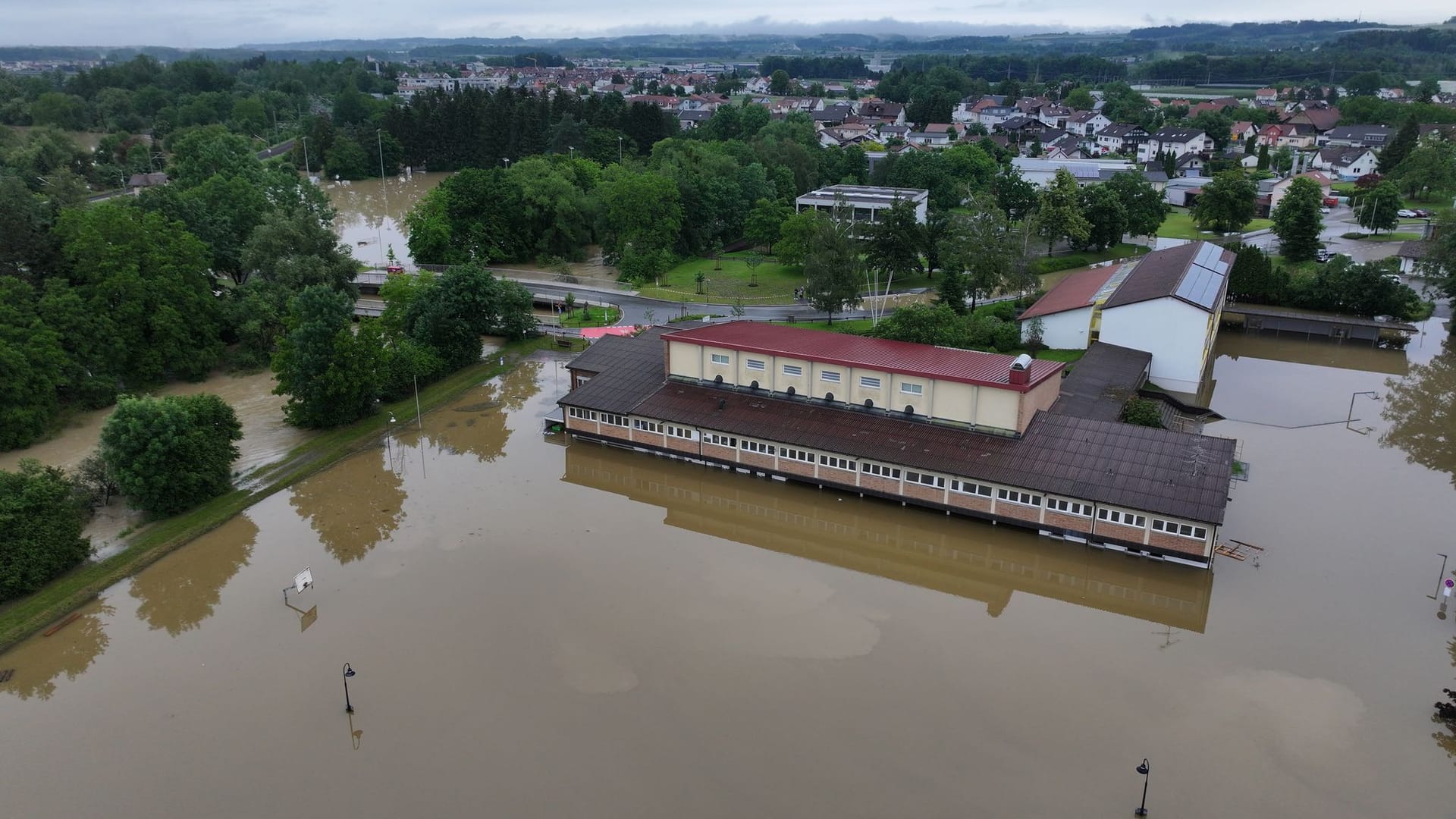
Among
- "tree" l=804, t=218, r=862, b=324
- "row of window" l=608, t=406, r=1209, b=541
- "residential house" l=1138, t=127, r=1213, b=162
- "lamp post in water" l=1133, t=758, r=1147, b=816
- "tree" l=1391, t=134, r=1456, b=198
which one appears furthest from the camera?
"residential house" l=1138, t=127, r=1213, b=162

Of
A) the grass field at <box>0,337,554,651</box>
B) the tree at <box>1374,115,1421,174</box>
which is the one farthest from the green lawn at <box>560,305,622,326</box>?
the tree at <box>1374,115,1421,174</box>

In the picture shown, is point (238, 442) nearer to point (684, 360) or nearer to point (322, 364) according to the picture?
point (322, 364)

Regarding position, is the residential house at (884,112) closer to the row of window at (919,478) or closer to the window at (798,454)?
the row of window at (919,478)

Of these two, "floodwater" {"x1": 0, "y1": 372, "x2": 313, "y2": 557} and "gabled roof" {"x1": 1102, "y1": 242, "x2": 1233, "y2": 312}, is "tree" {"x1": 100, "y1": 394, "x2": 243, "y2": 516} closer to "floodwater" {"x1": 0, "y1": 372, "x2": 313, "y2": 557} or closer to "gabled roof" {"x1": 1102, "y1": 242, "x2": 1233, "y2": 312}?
"floodwater" {"x1": 0, "y1": 372, "x2": 313, "y2": 557}

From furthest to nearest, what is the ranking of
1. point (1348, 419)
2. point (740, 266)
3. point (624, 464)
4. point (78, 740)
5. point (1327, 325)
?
1. point (740, 266)
2. point (1327, 325)
3. point (1348, 419)
4. point (624, 464)
5. point (78, 740)

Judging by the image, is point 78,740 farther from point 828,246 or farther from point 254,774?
point 828,246

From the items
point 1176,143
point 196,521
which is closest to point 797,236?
point 196,521

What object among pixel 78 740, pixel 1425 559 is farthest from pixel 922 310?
pixel 78 740
